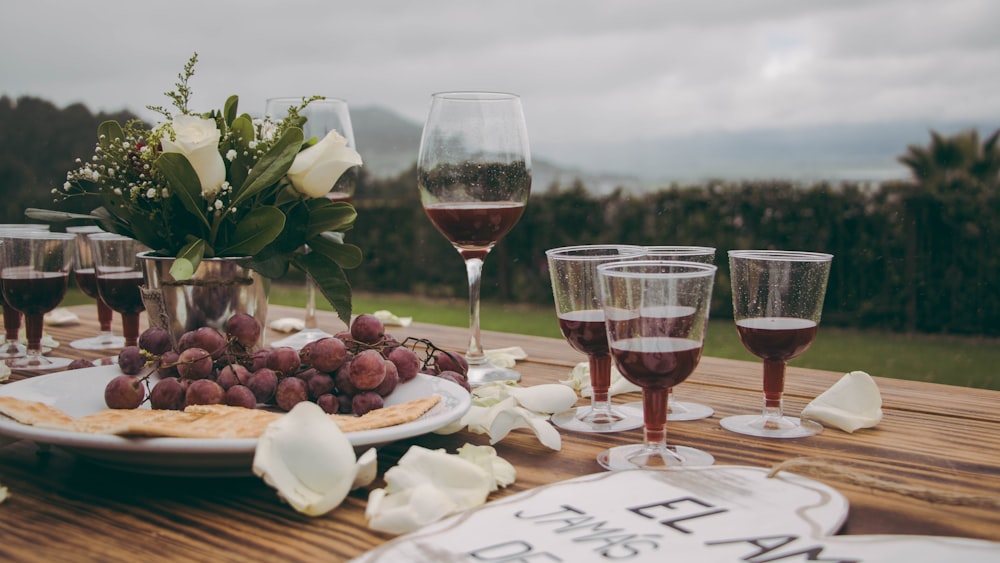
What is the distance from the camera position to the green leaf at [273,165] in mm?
1369

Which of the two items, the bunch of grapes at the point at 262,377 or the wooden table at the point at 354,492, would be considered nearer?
the wooden table at the point at 354,492

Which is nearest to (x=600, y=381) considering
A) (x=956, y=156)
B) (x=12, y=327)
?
(x=12, y=327)

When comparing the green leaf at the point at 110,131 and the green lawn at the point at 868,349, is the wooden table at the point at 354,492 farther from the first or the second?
the green lawn at the point at 868,349

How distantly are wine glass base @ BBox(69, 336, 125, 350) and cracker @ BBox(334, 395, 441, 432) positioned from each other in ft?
3.62

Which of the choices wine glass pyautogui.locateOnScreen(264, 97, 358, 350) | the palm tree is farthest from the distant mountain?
wine glass pyautogui.locateOnScreen(264, 97, 358, 350)

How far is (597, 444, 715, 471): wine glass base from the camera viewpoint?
1.00 metres

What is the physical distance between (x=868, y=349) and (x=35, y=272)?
20.7 ft

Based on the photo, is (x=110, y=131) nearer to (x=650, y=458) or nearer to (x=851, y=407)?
(x=650, y=458)

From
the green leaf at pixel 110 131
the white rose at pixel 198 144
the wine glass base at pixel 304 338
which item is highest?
the green leaf at pixel 110 131

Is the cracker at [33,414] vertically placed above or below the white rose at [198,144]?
below

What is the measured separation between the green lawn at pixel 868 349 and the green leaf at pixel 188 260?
475cm

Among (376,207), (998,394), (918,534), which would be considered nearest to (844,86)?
(376,207)

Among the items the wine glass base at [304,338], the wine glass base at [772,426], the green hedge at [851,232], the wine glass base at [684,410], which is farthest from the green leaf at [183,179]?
the green hedge at [851,232]

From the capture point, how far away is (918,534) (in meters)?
0.82
